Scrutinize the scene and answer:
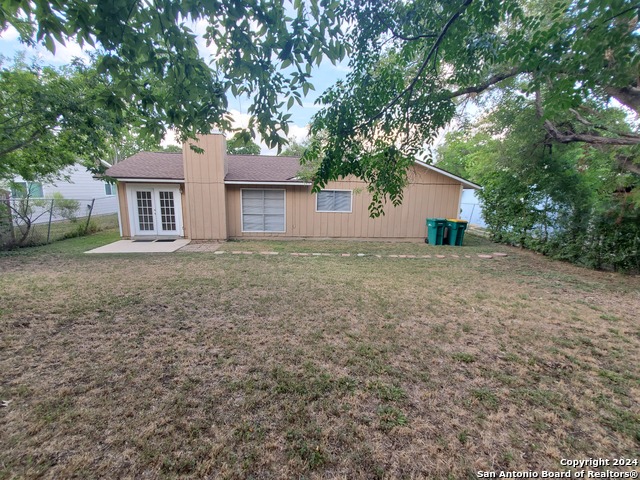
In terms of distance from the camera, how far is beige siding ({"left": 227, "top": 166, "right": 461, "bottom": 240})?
983 centimetres

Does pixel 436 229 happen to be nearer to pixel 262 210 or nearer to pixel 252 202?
pixel 262 210

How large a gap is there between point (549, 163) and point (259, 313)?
27.5 feet

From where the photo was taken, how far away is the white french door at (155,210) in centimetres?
926

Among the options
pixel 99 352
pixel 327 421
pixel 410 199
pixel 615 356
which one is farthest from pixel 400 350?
pixel 410 199

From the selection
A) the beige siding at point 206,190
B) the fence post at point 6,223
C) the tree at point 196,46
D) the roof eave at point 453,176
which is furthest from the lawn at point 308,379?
the roof eave at point 453,176

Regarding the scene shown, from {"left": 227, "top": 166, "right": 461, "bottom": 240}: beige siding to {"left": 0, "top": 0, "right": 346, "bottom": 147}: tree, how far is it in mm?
7120

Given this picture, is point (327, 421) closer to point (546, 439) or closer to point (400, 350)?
point (400, 350)

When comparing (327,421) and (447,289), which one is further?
(447,289)

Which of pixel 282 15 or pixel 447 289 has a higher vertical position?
pixel 282 15

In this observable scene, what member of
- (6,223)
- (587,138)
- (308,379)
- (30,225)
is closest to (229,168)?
(30,225)

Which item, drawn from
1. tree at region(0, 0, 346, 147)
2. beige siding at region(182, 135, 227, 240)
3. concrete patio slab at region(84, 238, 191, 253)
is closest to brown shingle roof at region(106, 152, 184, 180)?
beige siding at region(182, 135, 227, 240)

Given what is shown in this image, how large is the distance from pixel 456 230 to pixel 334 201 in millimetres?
4501

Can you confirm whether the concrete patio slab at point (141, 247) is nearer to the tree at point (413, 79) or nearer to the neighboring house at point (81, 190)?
the tree at point (413, 79)

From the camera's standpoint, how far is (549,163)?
703 centimetres
